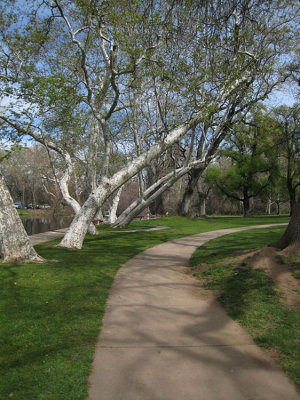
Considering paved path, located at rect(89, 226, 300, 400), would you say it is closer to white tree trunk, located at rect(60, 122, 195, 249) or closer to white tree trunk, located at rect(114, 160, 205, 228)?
white tree trunk, located at rect(60, 122, 195, 249)

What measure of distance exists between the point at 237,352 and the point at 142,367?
1245 mm

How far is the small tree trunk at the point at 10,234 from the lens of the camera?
8.12 meters

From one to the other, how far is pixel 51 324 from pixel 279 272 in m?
4.66

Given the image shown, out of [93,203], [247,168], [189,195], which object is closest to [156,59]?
[93,203]

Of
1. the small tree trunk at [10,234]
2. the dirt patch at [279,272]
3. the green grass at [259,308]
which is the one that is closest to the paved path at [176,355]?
the green grass at [259,308]

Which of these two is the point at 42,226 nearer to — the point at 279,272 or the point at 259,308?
the point at 279,272

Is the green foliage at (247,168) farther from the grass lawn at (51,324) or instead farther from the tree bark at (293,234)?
the grass lawn at (51,324)

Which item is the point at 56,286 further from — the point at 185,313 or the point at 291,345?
the point at 291,345

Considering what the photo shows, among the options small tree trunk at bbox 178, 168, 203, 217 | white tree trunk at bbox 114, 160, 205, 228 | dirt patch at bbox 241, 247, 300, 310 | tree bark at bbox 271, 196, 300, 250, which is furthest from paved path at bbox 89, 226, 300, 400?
small tree trunk at bbox 178, 168, 203, 217

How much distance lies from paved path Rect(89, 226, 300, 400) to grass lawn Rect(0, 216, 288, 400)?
245 mm

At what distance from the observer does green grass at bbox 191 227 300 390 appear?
12.8 feet

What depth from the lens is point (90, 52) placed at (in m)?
14.8

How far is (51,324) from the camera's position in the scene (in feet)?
15.1

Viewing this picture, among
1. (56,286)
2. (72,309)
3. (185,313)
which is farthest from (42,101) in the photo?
(185,313)
